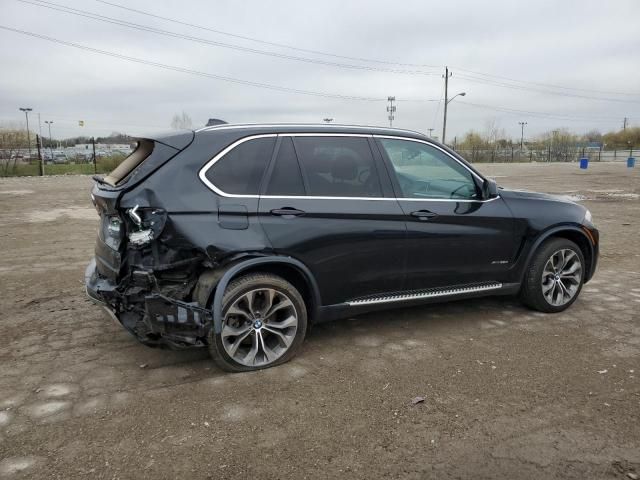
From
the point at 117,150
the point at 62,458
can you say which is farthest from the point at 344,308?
the point at 117,150

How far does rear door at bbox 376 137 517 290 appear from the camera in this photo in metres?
4.33

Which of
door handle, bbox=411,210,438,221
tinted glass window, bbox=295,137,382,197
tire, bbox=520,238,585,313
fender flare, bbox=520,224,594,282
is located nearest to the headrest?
tinted glass window, bbox=295,137,382,197

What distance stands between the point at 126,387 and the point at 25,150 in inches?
1334

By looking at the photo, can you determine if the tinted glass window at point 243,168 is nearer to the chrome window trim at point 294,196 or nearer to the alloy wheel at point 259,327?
the chrome window trim at point 294,196

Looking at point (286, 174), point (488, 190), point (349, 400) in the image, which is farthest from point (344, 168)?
point (349, 400)

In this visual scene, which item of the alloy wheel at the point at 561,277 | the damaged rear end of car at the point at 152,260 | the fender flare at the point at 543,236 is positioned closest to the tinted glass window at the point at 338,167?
the damaged rear end of car at the point at 152,260

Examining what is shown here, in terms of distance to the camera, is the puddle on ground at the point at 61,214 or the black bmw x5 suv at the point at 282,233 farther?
the puddle on ground at the point at 61,214

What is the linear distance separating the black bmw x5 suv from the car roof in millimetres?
15

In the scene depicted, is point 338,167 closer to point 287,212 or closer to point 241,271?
point 287,212

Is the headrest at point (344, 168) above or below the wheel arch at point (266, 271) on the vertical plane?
above

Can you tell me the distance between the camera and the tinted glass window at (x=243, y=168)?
370 centimetres

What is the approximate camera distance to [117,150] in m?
34.4

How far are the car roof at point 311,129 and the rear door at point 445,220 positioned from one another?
8 cm

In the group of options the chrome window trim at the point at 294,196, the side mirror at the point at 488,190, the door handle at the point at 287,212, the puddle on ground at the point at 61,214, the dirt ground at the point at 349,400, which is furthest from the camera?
the puddle on ground at the point at 61,214
